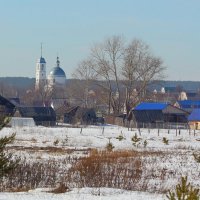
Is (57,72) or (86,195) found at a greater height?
(57,72)

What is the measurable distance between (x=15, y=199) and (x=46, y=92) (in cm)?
9749

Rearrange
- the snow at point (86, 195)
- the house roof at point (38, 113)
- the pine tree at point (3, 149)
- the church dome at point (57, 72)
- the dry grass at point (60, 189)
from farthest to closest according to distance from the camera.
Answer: the church dome at point (57, 72), the house roof at point (38, 113), the dry grass at point (60, 189), the snow at point (86, 195), the pine tree at point (3, 149)

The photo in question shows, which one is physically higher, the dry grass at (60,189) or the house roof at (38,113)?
the house roof at (38,113)

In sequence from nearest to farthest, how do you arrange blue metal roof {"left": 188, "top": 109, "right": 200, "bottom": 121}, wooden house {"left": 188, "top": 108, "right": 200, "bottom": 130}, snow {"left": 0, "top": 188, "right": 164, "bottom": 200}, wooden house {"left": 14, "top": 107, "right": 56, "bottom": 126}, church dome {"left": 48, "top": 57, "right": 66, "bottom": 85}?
snow {"left": 0, "top": 188, "right": 164, "bottom": 200}
wooden house {"left": 188, "top": 108, "right": 200, "bottom": 130}
blue metal roof {"left": 188, "top": 109, "right": 200, "bottom": 121}
wooden house {"left": 14, "top": 107, "right": 56, "bottom": 126}
church dome {"left": 48, "top": 57, "right": 66, "bottom": 85}

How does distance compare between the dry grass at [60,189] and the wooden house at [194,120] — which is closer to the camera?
the dry grass at [60,189]

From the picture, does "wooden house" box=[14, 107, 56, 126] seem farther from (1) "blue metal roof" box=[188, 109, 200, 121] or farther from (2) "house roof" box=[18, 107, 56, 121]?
(1) "blue metal roof" box=[188, 109, 200, 121]

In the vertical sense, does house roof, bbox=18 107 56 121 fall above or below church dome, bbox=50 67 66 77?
below

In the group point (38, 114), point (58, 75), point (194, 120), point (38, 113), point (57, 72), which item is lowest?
point (194, 120)

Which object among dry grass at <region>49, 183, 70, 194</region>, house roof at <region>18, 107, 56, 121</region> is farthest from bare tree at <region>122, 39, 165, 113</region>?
dry grass at <region>49, 183, 70, 194</region>

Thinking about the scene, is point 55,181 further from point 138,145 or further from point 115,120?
point 115,120

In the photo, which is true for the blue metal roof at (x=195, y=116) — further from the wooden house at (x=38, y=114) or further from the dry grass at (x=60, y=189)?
the dry grass at (x=60, y=189)

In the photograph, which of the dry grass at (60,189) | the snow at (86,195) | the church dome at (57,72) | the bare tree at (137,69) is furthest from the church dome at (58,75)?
the snow at (86,195)

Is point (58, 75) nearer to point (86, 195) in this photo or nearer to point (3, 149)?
point (86, 195)

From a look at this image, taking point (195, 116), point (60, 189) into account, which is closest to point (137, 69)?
point (195, 116)
